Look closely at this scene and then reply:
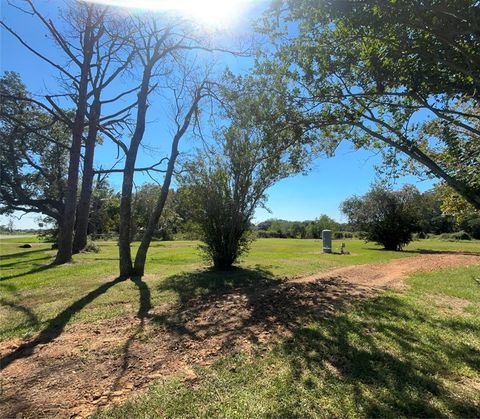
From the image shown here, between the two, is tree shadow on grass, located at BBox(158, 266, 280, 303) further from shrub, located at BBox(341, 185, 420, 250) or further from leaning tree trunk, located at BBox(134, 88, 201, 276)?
shrub, located at BBox(341, 185, 420, 250)

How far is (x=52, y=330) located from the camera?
17.6ft

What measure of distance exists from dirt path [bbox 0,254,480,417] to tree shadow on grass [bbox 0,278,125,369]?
0.6 inches

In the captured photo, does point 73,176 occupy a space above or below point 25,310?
above

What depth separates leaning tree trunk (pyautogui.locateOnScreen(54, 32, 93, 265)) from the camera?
45.8ft

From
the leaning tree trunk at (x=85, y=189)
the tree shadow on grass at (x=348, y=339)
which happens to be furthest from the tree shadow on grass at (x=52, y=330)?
the leaning tree trunk at (x=85, y=189)

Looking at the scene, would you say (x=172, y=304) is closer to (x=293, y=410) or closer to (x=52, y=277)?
(x=293, y=410)

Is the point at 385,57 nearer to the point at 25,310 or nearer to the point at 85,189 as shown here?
the point at 25,310

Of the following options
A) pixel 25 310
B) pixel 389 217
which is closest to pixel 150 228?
pixel 25 310

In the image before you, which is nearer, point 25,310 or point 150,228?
point 25,310

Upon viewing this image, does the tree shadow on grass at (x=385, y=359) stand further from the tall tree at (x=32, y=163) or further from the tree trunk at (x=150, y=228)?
the tall tree at (x=32, y=163)

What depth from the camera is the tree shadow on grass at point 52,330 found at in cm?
438

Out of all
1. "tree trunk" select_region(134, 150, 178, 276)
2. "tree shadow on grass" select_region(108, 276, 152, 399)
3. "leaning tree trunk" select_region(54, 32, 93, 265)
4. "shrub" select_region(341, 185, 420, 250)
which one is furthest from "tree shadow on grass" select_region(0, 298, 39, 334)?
"shrub" select_region(341, 185, 420, 250)

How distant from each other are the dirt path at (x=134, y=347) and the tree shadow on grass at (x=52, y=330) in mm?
15

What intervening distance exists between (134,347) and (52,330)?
1.76 m
